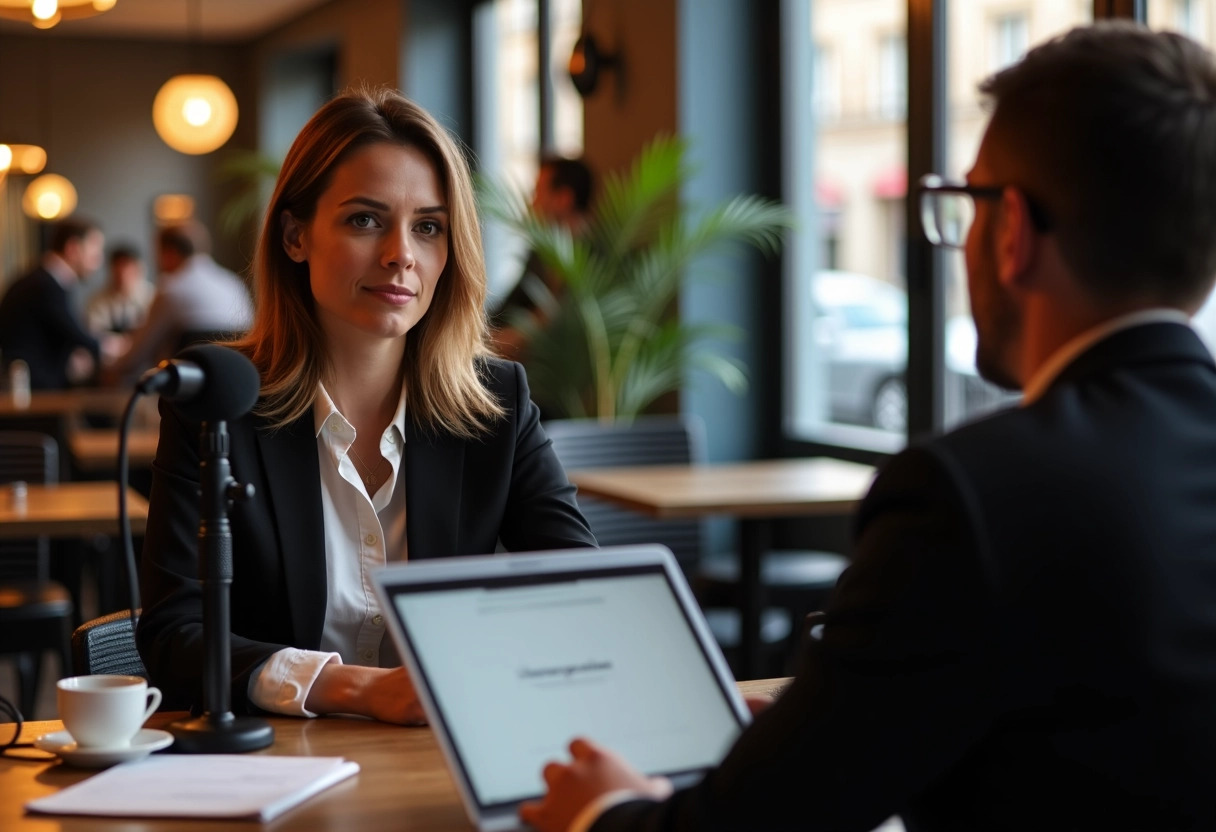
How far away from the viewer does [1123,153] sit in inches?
38.3

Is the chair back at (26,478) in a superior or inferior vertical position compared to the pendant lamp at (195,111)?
inferior

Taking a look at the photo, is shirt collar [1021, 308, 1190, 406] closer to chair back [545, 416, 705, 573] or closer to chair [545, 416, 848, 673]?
chair [545, 416, 848, 673]

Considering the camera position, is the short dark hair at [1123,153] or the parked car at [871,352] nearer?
the short dark hair at [1123,153]

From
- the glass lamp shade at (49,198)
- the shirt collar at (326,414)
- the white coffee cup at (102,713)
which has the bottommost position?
the white coffee cup at (102,713)

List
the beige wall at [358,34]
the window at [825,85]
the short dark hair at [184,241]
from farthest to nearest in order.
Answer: the beige wall at [358,34] → the short dark hair at [184,241] → the window at [825,85]

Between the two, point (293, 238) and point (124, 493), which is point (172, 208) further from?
point (124, 493)

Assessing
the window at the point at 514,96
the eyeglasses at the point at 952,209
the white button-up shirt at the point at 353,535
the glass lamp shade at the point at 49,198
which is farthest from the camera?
the glass lamp shade at the point at 49,198

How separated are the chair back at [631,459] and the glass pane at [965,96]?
0.85m

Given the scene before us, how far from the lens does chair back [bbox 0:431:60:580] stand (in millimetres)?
4334

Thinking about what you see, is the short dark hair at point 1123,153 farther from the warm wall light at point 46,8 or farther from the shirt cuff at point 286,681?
the warm wall light at point 46,8

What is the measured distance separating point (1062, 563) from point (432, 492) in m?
1.16

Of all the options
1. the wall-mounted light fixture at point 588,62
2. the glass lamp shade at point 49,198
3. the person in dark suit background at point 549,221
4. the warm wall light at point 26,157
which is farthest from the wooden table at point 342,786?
the glass lamp shade at point 49,198

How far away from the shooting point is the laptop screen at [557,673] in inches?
45.9

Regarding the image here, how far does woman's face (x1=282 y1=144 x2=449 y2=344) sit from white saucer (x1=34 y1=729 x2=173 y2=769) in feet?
2.29
